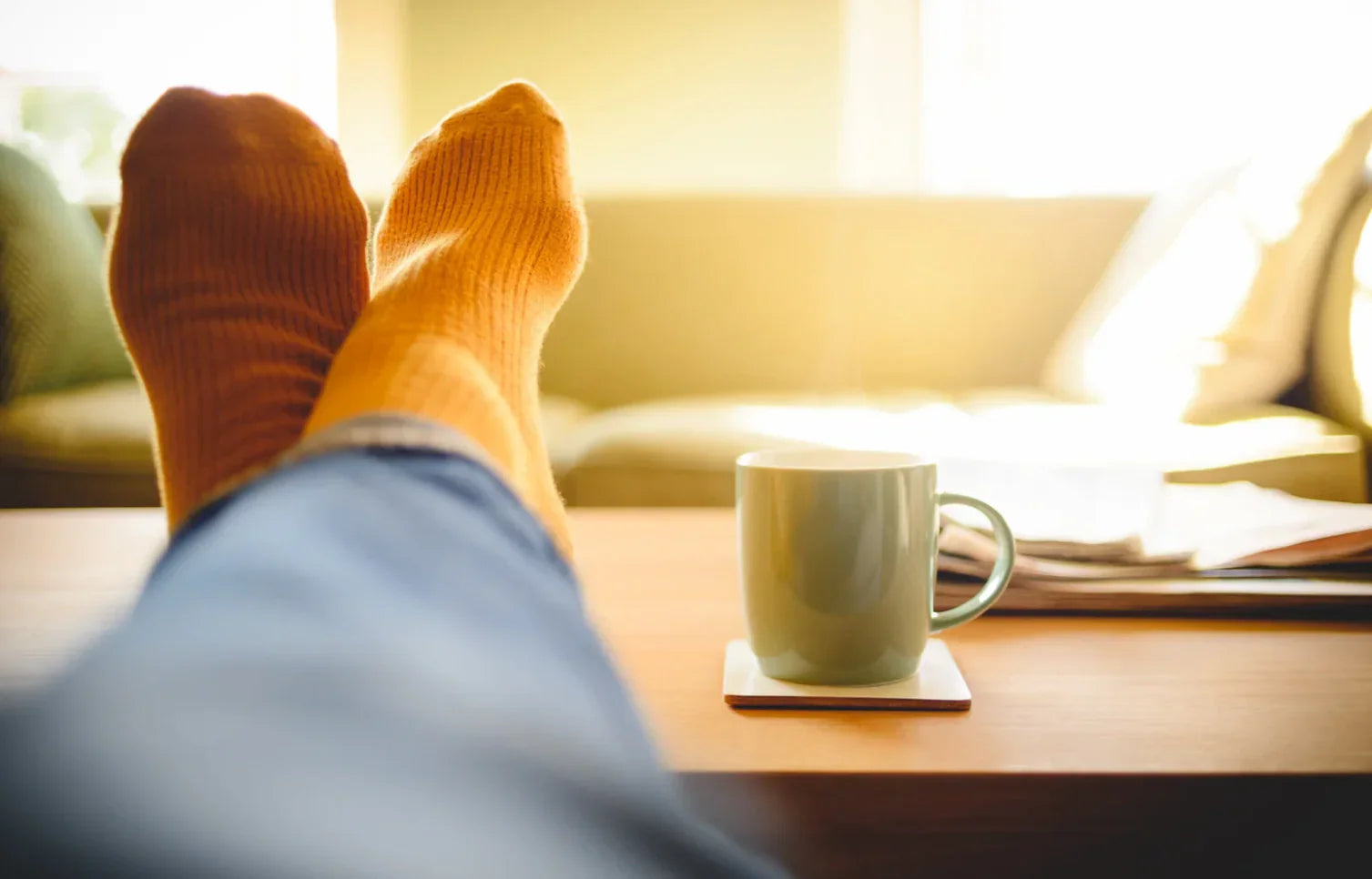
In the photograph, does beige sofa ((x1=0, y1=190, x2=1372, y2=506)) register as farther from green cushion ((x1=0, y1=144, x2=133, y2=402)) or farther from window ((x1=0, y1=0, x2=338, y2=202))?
window ((x1=0, y1=0, x2=338, y2=202))

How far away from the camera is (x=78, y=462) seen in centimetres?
115

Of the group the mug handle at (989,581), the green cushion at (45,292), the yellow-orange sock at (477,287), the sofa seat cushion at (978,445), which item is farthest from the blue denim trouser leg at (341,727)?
the green cushion at (45,292)

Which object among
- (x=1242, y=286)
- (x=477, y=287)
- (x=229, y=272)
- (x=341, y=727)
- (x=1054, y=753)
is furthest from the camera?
(x=1242, y=286)

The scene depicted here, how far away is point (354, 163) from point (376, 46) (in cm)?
33

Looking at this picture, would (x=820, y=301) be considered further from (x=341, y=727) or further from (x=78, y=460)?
(x=341, y=727)

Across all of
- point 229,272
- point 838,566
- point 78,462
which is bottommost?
point 78,462

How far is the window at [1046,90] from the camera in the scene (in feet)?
7.60

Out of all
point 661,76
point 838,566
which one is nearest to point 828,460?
point 838,566

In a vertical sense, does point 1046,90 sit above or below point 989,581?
above

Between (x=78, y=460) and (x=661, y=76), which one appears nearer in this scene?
(x=78, y=460)

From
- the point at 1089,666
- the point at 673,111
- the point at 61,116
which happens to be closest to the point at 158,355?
the point at 1089,666

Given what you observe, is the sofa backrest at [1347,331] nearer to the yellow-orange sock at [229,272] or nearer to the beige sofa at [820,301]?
the beige sofa at [820,301]

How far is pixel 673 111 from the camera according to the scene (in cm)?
277

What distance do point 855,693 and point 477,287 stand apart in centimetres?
33
